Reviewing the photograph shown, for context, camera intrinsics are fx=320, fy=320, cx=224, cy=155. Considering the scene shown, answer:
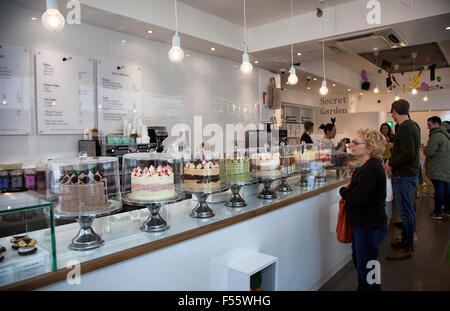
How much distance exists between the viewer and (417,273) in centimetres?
354

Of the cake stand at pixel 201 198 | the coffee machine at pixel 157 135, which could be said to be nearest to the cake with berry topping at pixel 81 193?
the cake stand at pixel 201 198

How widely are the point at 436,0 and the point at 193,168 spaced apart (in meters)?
4.35

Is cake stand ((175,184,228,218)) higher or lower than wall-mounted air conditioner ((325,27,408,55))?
lower

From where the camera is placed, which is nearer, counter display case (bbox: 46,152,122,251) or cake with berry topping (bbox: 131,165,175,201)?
counter display case (bbox: 46,152,122,251)

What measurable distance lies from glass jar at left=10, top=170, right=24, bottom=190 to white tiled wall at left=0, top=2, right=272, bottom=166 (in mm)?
256

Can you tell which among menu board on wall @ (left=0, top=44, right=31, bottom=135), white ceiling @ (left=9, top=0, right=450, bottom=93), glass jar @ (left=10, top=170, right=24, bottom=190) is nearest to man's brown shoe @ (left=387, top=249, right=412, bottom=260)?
white ceiling @ (left=9, top=0, right=450, bottom=93)

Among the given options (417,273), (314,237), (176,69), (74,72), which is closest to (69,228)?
(314,237)

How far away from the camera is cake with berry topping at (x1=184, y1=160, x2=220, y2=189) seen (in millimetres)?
2348

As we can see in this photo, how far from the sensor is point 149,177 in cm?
202

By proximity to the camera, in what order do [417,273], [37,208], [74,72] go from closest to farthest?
[37,208] < [417,273] < [74,72]

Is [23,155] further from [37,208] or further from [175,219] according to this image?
[37,208]

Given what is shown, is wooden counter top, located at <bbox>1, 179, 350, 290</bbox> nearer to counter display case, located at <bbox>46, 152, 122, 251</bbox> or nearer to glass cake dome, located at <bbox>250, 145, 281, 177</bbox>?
counter display case, located at <bbox>46, 152, 122, 251</bbox>

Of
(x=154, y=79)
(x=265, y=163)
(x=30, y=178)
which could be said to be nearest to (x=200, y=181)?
(x=265, y=163)

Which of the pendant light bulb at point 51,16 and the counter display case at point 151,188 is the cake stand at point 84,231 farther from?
the pendant light bulb at point 51,16
